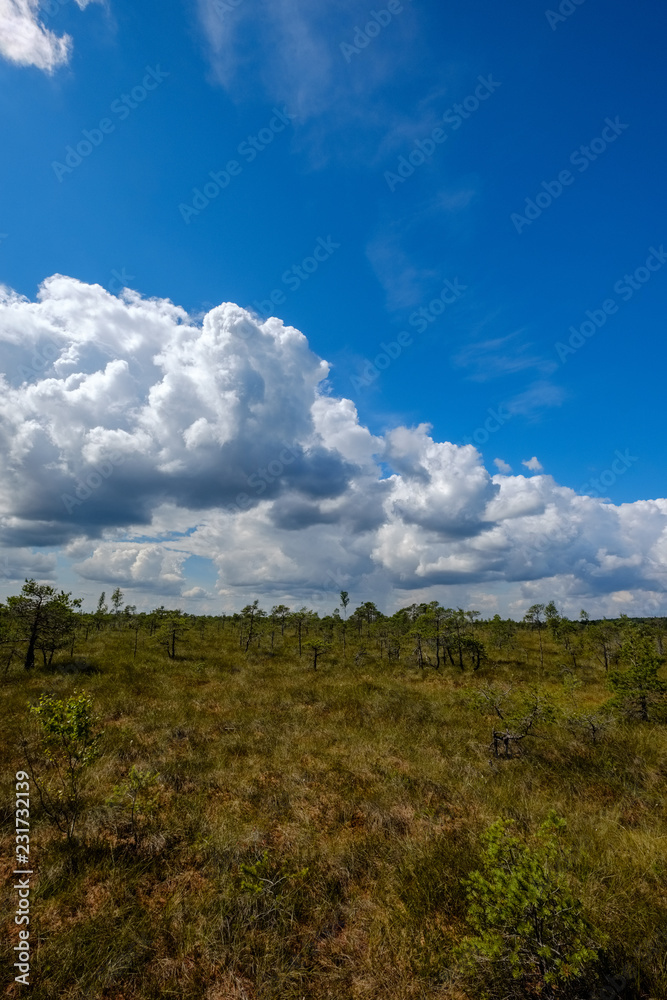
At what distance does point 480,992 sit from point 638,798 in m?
7.70

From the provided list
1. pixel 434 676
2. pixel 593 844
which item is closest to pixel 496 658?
pixel 434 676

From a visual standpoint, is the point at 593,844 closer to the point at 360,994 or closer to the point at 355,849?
the point at 355,849

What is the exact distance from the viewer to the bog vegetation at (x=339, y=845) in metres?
5.29

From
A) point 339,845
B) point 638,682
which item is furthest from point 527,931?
point 638,682

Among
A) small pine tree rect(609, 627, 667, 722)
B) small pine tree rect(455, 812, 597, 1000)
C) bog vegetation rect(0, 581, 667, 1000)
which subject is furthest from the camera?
small pine tree rect(609, 627, 667, 722)

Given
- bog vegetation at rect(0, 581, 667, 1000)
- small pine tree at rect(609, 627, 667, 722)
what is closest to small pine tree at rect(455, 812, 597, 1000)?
bog vegetation at rect(0, 581, 667, 1000)

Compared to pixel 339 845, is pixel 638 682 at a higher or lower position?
higher

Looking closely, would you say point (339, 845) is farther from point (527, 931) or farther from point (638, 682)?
point (638, 682)

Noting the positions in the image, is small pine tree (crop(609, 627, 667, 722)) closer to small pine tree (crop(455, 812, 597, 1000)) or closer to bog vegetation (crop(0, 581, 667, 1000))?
bog vegetation (crop(0, 581, 667, 1000))

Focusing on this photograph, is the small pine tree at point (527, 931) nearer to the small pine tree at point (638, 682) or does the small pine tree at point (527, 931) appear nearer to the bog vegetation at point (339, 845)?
the bog vegetation at point (339, 845)

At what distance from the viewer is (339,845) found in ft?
26.7

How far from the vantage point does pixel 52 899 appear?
21.6ft

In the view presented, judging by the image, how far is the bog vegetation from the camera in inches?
208

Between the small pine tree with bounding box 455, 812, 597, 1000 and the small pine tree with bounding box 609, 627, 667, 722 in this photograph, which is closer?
the small pine tree with bounding box 455, 812, 597, 1000
